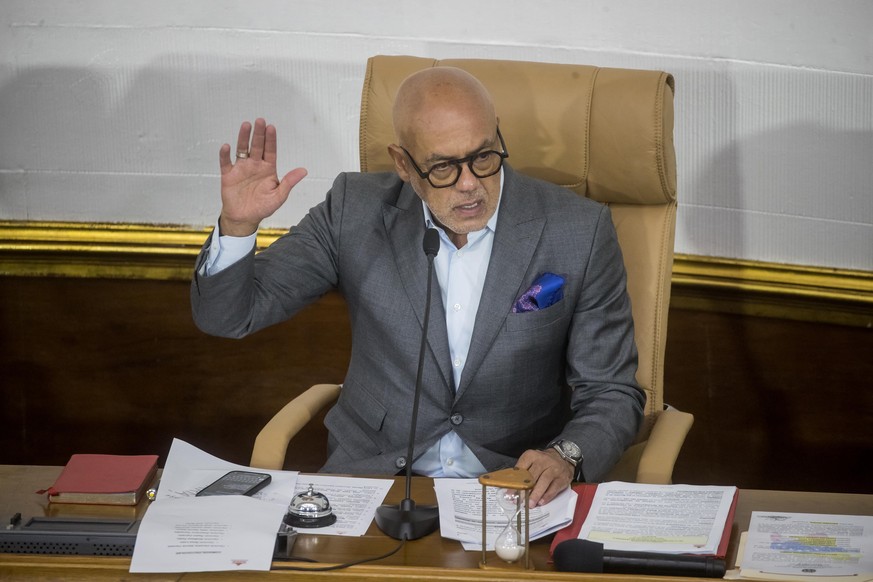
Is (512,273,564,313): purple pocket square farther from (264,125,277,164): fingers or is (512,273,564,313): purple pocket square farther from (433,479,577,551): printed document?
(264,125,277,164): fingers

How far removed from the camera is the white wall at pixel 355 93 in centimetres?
284

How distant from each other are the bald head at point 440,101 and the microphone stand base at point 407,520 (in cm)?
76

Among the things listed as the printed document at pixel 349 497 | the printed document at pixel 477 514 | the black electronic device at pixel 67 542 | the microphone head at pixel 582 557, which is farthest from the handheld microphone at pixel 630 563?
the black electronic device at pixel 67 542

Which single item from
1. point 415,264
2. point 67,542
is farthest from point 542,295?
point 67,542

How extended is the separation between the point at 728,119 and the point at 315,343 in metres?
1.37

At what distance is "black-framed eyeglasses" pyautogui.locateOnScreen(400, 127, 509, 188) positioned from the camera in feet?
6.56

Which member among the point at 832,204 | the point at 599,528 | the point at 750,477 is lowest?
the point at 750,477

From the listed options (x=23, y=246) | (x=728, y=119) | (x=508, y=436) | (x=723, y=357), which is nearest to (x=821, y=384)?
(x=723, y=357)

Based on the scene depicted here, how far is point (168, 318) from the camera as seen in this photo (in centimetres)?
318

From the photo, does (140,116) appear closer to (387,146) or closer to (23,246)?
(23,246)

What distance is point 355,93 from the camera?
300 cm

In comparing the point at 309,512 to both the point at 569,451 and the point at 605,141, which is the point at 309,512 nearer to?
the point at 569,451

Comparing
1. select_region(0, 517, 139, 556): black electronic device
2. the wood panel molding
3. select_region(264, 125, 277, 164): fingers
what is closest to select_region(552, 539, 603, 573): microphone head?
select_region(0, 517, 139, 556): black electronic device

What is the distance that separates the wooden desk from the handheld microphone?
1.2 inches
